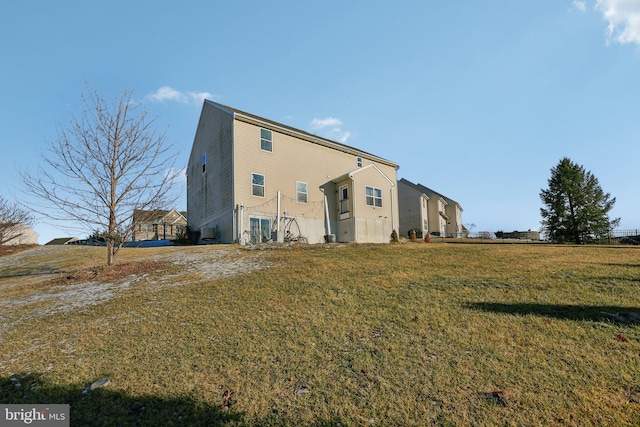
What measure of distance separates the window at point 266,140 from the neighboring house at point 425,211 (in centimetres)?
2164

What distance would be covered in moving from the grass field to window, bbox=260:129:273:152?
12.1 meters

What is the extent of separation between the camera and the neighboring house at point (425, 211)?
122ft

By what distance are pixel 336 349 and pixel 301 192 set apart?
16.7 m

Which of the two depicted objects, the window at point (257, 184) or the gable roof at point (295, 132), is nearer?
the window at point (257, 184)

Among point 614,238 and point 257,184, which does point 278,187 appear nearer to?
point 257,184

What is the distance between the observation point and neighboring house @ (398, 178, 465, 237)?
37.2 meters

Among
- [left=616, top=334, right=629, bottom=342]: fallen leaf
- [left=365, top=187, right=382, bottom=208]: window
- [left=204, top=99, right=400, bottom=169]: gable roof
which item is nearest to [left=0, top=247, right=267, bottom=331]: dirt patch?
[left=616, top=334, right=629, bottom=342]: fallen leaf

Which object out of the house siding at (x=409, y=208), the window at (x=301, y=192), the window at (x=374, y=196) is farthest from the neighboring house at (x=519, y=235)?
the window at (x=301, y=192)

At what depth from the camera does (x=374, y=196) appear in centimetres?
2322

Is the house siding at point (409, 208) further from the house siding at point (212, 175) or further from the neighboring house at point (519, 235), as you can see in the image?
the house siding at point (212, 175)

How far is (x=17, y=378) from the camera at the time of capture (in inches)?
182

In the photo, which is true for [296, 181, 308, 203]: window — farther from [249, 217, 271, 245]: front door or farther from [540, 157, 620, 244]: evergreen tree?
[540, 157, 620, 244]: evergreen tree

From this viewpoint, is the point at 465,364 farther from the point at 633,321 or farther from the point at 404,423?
the point at 633,321

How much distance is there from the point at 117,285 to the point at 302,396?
784 cm
